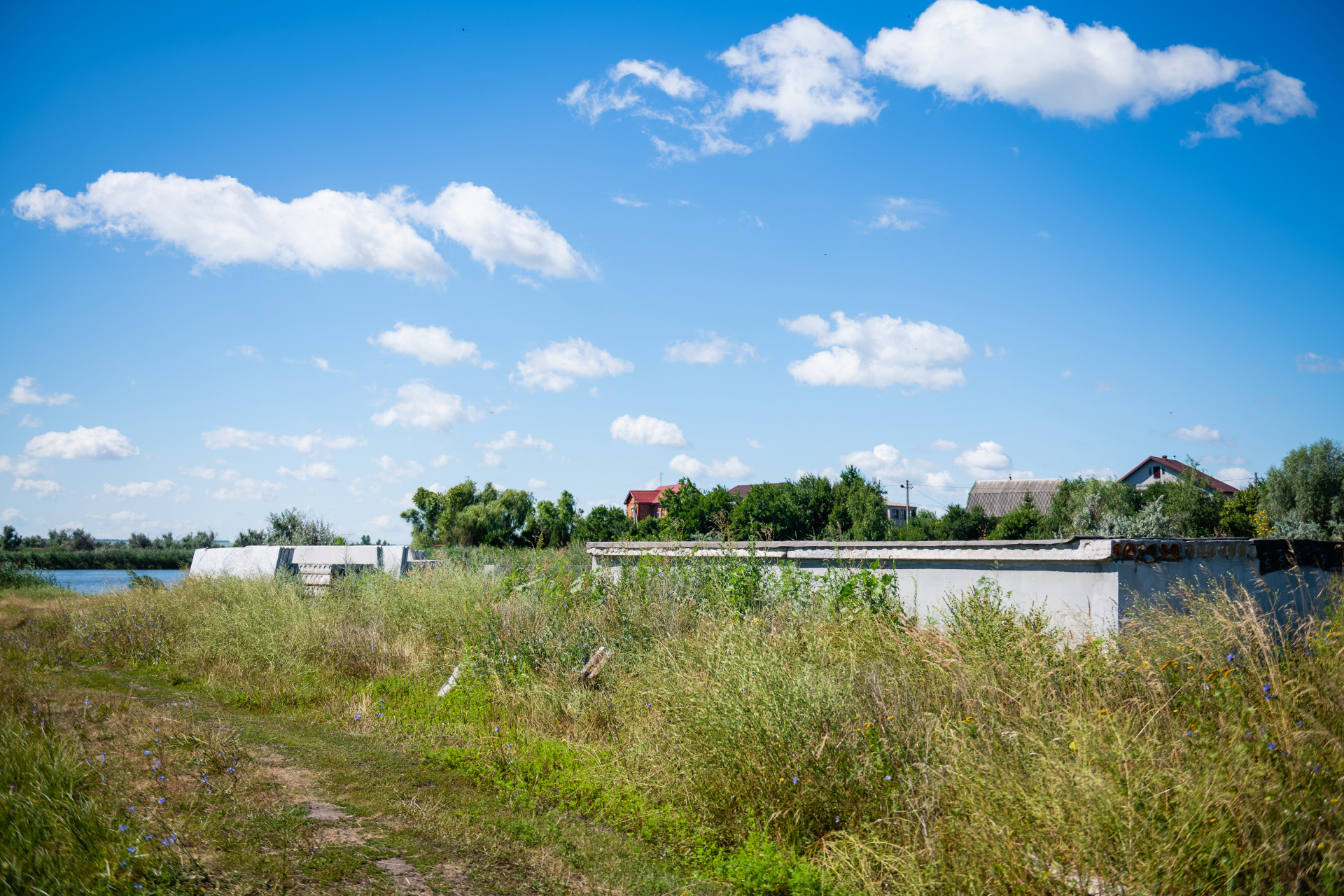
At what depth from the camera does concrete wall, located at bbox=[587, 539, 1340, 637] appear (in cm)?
689

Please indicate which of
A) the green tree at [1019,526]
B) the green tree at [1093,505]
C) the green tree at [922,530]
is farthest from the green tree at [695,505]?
the green tree at [1093,505]

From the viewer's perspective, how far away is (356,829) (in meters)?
4.91

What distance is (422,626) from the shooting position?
11.3 m

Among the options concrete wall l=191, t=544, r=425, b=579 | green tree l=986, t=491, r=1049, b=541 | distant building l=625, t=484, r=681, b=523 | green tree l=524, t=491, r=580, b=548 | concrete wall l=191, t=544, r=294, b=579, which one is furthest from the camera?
distant building l=625, t=484, r=681, b=523

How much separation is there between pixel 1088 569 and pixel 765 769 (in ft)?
13.9

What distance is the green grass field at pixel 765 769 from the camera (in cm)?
323

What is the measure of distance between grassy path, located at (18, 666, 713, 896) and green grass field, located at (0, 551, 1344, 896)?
26mm

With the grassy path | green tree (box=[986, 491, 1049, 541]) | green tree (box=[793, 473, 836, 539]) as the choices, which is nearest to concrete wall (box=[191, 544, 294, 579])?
the grassy path

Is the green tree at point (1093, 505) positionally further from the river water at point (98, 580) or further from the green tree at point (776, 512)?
the river water at point (98, 580)

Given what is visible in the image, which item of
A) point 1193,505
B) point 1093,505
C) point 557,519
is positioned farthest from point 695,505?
point 1193,505

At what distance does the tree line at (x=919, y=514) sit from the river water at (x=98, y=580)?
14364 millimetres

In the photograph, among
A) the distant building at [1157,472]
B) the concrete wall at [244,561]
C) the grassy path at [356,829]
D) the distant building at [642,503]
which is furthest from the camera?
the distant building at [642,503]

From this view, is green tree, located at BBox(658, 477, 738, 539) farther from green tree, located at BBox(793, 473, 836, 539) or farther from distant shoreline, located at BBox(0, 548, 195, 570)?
distant shoreline, located at BBox(0, 548, 195, 570)

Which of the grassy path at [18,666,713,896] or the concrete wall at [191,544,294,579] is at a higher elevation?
the concrete wall at [191,544,294,579]
